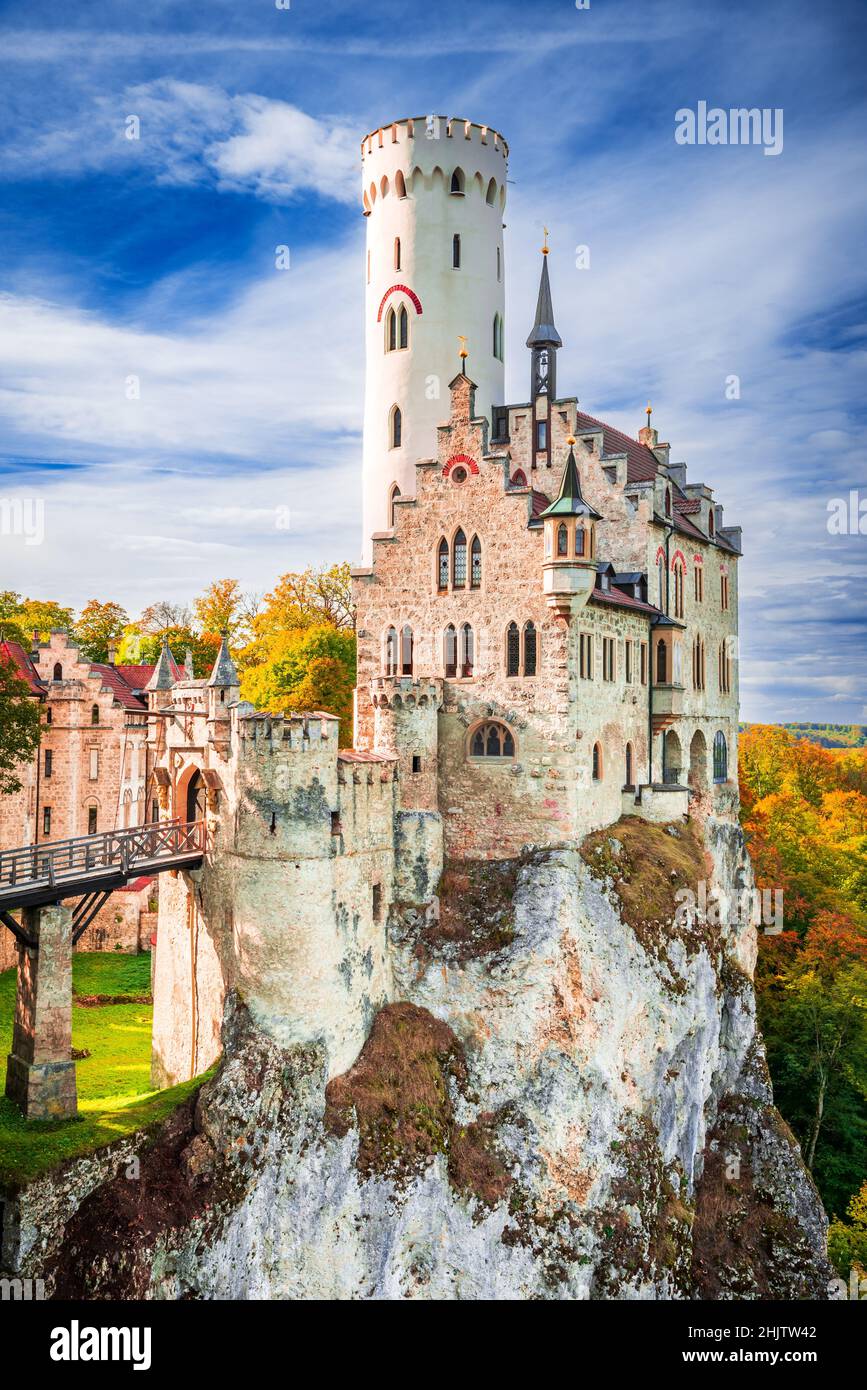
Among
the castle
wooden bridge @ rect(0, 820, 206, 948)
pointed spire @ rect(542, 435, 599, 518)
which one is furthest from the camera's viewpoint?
pointed spire @ rect(542, 435, 599, 518)

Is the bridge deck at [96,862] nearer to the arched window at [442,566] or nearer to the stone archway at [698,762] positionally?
the arched window at [442,566]

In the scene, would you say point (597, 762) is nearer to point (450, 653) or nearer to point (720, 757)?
point (450, 653)

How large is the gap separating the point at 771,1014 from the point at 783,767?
140ft

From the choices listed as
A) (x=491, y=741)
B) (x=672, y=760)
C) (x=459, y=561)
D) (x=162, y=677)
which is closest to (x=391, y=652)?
(x=459, y=561)

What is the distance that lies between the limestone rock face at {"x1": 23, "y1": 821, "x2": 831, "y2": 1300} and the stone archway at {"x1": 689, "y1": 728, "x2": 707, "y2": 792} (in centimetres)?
932

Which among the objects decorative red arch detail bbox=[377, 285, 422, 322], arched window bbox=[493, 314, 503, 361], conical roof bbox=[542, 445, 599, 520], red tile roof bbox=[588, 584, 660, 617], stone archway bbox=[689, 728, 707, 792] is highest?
decorative red arch detail bbox=[377, 285, 422, 322]

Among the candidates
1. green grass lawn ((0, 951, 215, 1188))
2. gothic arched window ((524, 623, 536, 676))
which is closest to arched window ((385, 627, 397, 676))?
gothic arched window ((524, 623, 536, 676))

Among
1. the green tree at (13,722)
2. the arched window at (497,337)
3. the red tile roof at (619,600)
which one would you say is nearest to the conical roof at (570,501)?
the red tile roof at (619,600)

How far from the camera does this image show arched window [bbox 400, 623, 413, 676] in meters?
37.0

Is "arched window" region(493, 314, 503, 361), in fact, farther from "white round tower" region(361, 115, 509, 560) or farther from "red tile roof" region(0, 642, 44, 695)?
"red tile roof" region(0, 642, 44, 695)

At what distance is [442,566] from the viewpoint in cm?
3619

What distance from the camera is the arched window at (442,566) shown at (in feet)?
118

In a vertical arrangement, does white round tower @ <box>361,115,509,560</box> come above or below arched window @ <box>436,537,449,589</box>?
above

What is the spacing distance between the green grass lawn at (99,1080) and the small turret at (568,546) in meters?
18.7
